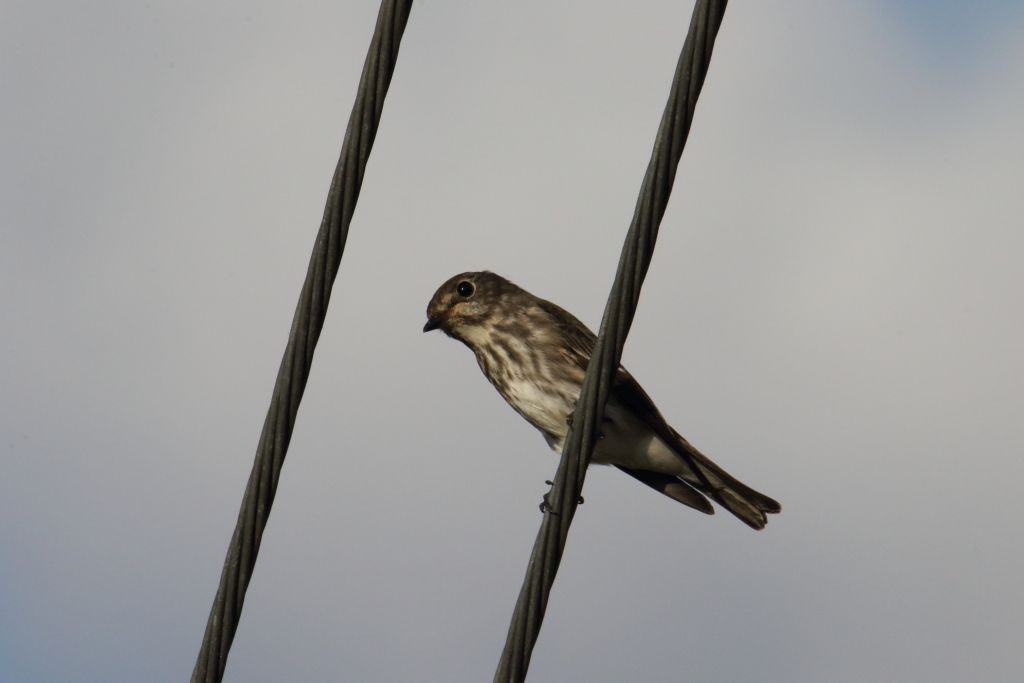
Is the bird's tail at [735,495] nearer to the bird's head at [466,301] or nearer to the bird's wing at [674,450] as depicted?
the bird's wing at [674,450]

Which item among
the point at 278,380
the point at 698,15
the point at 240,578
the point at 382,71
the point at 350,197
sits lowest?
the point at 240,578

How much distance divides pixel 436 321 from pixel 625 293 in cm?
497

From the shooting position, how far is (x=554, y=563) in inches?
160

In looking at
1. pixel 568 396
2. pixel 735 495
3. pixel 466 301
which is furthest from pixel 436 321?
pixel 735 495

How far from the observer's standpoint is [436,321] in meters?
8.73

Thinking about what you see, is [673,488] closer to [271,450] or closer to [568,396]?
[568,396]

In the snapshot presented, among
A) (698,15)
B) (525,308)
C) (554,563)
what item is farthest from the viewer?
(525,308)

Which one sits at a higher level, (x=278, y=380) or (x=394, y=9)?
(x=394, y=9)

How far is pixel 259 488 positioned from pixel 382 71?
4.79 feet

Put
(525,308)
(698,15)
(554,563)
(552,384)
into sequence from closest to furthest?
(698,15), (554,563), (552,384), (525,308)

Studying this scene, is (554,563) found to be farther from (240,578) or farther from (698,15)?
(698,15)

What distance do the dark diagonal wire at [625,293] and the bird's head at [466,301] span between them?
4.34 m

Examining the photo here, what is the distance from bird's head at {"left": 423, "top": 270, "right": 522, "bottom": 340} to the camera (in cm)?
842

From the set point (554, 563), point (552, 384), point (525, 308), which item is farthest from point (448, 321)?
point (554, 563)
